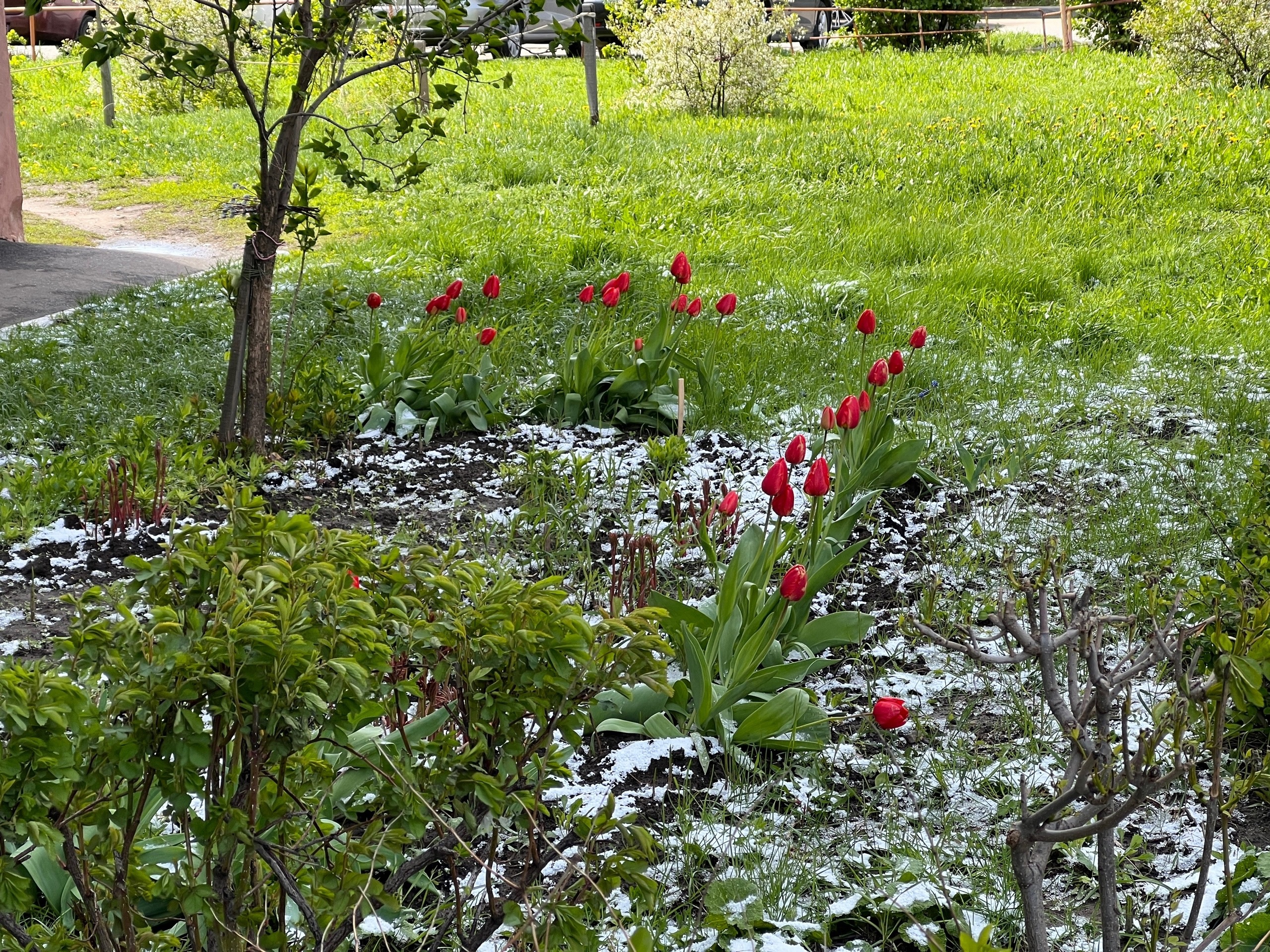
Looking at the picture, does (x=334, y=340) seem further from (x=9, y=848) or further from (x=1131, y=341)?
(x=9, y=848)

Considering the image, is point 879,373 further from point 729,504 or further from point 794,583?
point 794,583

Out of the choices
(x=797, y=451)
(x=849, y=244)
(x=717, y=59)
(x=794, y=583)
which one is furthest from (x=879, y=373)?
(x=717, y=59)

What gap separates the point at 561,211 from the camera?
9.13 m

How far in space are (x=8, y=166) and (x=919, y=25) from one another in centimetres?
1469

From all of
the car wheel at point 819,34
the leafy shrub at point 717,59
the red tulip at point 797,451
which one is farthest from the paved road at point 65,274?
the car wheel at point 819,34

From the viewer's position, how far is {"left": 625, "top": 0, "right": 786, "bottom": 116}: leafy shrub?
44.3 feet

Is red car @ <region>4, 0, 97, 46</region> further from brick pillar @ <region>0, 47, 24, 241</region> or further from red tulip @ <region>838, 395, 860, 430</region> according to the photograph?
red tulip @ <region>838, 395, 860, 430</region>

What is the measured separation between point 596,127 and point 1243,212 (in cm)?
642

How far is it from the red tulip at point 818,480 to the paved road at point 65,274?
213 inches

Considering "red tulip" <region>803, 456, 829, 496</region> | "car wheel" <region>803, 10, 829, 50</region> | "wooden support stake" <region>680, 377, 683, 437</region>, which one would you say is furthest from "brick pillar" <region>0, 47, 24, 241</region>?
"car wheel" <region>803, 10, 829, 50</region>

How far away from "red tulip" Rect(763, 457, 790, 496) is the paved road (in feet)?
17.8

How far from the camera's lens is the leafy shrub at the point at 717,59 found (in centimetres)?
1352

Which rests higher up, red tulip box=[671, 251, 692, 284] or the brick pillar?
the brick pillar

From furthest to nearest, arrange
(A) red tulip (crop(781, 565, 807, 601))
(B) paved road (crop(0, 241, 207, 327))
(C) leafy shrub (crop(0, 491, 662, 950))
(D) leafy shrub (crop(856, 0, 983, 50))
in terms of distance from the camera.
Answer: (D) leafy shrub (crop(856, 0, 983, 50)) < (B) paved road (crop(0, 241, 207, 327)) < (A) red tulip (crop(781, 565, 807, 601)) < (C) leafy shrub (crop(0, 491, 662, 950))
